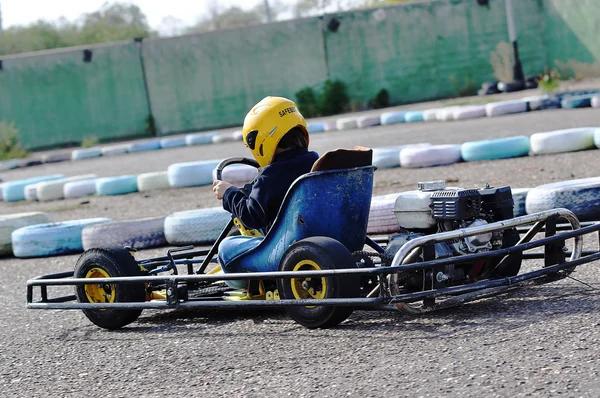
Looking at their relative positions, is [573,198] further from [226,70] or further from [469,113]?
[226,70]

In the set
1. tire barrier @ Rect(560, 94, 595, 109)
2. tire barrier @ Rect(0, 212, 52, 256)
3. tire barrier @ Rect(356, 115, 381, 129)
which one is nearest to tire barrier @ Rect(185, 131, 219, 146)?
tire barrier @ Rect(356, 115, 381, 129)

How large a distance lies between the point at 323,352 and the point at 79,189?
362 inches

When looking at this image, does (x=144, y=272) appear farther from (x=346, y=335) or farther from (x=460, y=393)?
(x=460, y=393)

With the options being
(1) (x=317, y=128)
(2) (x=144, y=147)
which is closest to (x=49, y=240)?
(1) (x=317, y=128)

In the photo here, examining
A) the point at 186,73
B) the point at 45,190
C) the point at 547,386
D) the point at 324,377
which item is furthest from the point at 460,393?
the point at 186,73

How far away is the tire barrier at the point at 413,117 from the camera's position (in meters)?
17.7

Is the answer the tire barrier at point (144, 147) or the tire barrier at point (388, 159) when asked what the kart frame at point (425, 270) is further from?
the tire barrier at point (144, 147)

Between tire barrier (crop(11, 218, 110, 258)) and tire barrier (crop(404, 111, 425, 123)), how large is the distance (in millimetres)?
10840

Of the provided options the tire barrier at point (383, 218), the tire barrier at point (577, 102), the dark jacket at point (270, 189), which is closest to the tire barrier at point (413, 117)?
the tire barrier at point (577, 102)

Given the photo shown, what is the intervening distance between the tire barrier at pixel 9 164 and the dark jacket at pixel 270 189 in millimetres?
17074

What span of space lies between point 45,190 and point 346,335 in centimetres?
942

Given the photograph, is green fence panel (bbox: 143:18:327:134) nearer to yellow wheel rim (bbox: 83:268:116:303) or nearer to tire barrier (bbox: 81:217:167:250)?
tire barrier (bbox: 81:217:167:250)

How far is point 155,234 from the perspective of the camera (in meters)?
7.36

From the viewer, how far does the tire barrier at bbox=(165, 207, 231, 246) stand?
695 cm
